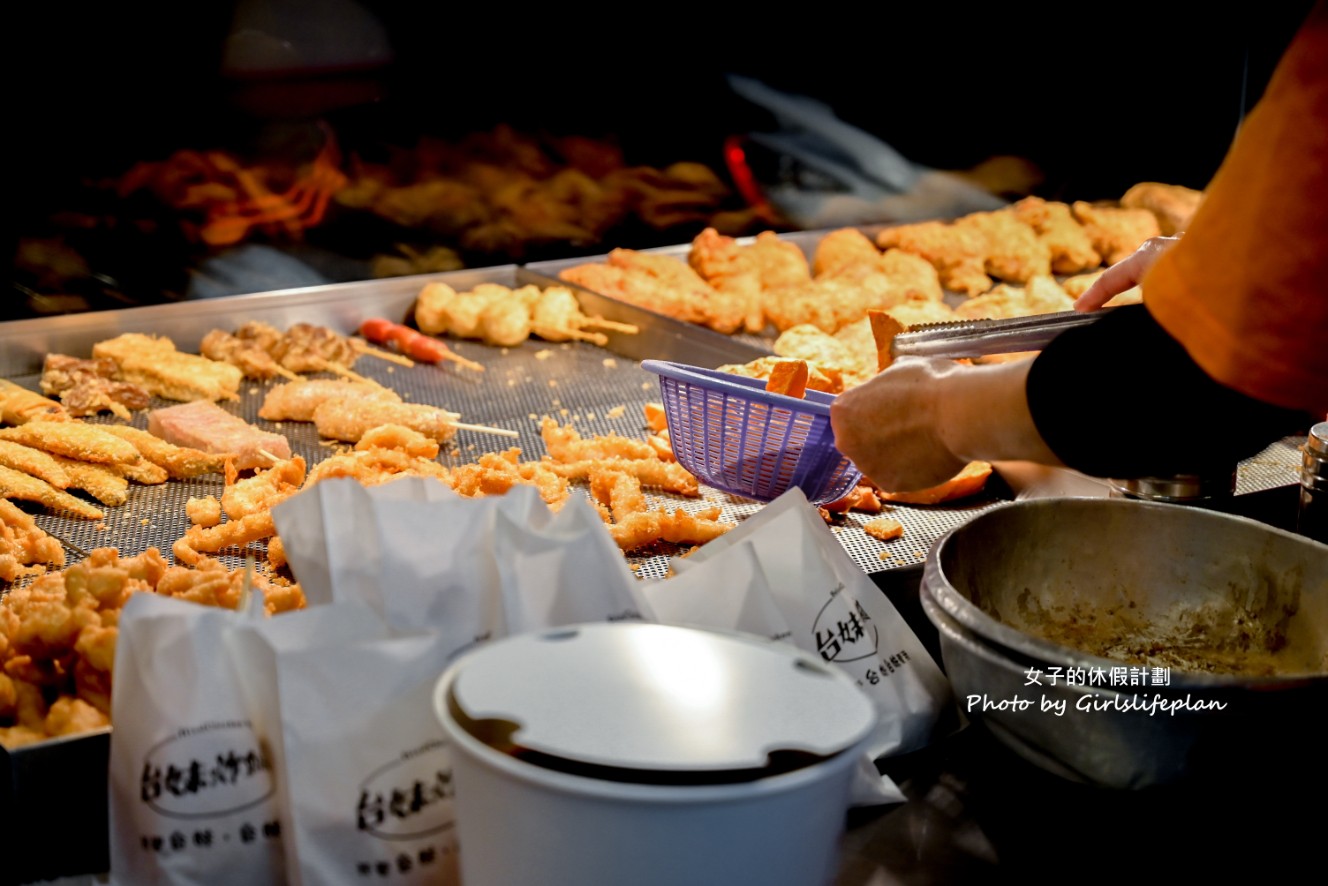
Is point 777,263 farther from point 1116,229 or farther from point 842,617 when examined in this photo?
point 842,617

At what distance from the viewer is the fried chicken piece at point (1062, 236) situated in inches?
230

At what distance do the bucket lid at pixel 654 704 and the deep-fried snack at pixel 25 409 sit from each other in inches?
106

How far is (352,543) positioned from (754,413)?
3.86 ft

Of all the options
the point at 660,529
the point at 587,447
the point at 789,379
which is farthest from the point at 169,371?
the point at 789,379

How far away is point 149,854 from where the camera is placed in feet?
4.76

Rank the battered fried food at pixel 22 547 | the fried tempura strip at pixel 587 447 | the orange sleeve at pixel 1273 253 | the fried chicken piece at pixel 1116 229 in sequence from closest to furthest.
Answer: the orange sleeve at pixel 1273 253
the battered fried food at pixel 22 547
the fried tempura strip at pixel 587 447
the fried chicken piece at pixel 1116 229

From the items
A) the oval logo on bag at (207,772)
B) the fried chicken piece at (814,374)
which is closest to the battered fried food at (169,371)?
the fried chicken piece at (814,374)

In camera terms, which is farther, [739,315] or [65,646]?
[739,315]

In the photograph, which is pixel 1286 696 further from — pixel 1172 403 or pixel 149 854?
pixel 149 854

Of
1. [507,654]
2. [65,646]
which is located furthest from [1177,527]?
[65,646]

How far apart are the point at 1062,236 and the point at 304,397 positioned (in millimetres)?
4009

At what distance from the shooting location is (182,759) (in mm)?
1435

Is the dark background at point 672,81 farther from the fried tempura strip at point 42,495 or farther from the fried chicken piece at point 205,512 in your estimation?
the fried chicken piece at point 205,512

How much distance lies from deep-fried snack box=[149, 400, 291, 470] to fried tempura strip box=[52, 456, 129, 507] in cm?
24
